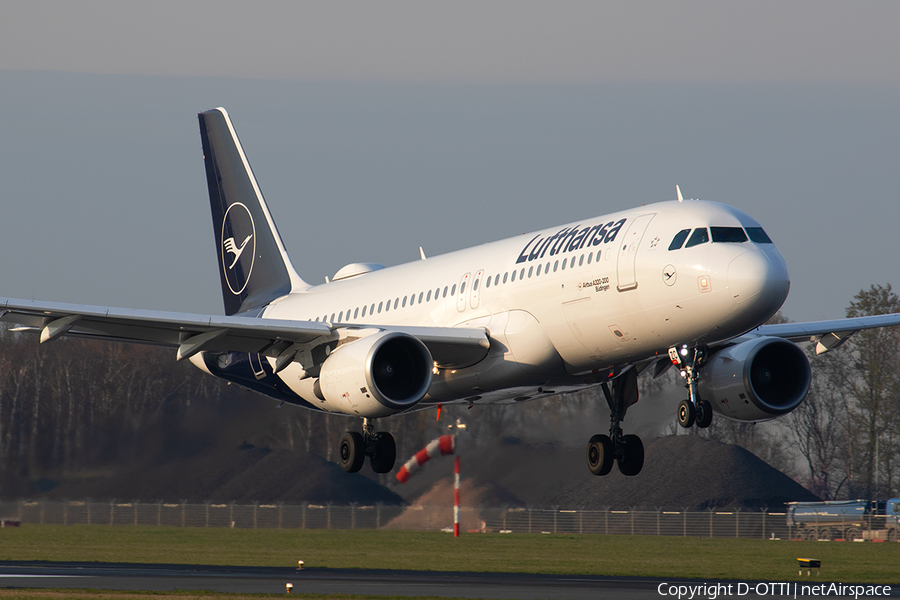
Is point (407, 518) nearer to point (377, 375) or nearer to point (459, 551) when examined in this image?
point (459, 551)

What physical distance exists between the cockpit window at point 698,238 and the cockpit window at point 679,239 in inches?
5.7

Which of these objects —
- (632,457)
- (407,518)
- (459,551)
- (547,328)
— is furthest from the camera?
(407,518)

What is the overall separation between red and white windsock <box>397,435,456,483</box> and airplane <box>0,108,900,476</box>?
13443 mm

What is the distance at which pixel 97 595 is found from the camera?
92.3ft

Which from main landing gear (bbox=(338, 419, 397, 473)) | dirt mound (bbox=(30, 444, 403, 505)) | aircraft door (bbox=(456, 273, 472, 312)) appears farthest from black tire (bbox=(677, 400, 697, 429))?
dirt mound (bbox=(30, 444, 403, 505))

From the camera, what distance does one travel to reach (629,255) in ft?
83.3

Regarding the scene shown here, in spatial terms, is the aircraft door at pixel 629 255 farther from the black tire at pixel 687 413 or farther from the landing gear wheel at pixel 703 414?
the landing gear wheel at pixel 703 414

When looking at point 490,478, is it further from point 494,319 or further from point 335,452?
point 494,319


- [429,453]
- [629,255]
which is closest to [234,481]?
[429,453]

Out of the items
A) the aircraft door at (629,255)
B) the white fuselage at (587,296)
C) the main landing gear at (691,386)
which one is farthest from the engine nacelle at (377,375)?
the main landing gear at (691,386)

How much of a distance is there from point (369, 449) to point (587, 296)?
8365 mm

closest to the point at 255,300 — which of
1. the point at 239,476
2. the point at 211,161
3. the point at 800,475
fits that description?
the point at 211,161

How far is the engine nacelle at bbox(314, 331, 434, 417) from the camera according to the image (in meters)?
27.2

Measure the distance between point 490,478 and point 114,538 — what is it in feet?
58.6
